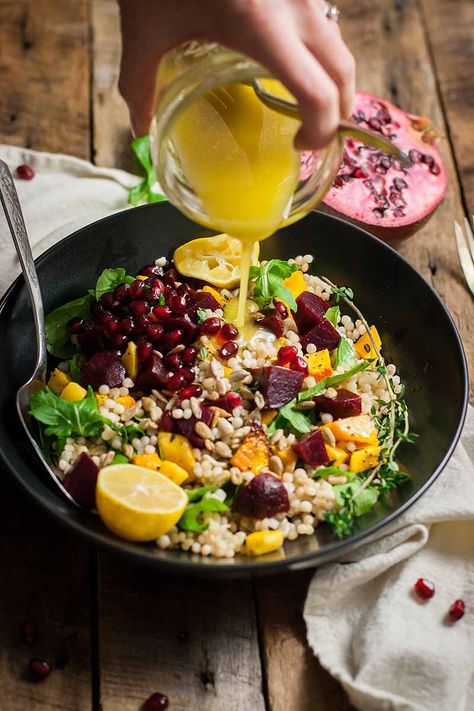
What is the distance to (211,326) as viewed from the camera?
3014mm

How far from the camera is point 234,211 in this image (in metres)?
2.58

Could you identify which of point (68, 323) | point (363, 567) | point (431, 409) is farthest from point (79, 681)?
point (431, 409)

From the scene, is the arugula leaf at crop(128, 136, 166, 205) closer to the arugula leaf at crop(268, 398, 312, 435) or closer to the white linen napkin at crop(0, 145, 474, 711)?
the arugula leaf at crop(268, 398, 312, 435)

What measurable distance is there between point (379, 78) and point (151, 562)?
3142mm

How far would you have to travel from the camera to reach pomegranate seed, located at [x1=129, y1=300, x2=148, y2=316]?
3.05 metres

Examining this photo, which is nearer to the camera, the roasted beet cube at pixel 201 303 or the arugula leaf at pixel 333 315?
the roasted beet cube at pixel 201 303

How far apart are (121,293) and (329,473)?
977mm

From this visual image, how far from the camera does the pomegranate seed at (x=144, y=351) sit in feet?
9.68

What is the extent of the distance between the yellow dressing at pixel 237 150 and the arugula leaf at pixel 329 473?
0.82m

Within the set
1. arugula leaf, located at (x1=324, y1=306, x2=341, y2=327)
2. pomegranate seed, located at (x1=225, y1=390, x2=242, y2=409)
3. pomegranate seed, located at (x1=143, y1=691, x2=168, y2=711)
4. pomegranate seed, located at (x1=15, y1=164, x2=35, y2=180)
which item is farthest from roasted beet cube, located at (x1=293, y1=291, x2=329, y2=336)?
pomegranate seed, located at (x1=15, y1=164, x2=35, y2=180)

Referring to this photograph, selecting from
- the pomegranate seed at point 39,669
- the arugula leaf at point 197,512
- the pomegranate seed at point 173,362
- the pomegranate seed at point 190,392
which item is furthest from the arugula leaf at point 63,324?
the pomegranate seed at point 39,669

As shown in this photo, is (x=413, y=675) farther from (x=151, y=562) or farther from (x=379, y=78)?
(x=379, y=78)

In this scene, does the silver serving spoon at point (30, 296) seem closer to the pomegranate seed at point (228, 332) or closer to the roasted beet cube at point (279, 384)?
the pomegranate seed at point (228, 332)

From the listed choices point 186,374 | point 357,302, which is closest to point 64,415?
point 186,374
